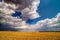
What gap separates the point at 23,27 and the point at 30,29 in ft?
0.34

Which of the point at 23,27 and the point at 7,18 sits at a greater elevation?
the point at 7,18

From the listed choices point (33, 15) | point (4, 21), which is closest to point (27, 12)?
Result: point (33, 15)

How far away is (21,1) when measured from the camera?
1528 millimetres

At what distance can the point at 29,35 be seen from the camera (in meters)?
1.51

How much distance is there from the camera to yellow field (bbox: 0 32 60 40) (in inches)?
58.9

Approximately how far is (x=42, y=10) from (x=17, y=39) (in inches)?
21.1

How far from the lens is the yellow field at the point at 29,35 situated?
150 centimetres

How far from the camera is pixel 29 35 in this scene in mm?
1514

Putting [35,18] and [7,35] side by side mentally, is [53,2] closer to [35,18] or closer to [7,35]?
[35,18]

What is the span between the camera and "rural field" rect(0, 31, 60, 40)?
150 cm

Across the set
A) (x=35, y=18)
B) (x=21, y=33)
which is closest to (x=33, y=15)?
(x=35, y=18)

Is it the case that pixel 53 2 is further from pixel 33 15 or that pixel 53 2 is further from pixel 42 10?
pixel 33 15

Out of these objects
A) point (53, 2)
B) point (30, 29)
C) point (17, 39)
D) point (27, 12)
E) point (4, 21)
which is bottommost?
point (17, 39)

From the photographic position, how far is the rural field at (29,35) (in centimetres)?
150
